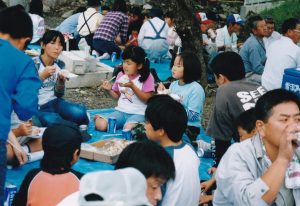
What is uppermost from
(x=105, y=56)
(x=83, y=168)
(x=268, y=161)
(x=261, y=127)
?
Result: (x=261, y=127)

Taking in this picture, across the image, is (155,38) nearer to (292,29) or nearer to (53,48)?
(292,29)

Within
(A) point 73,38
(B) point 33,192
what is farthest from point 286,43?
(A) point 73,38

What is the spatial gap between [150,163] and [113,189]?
89 centimetres

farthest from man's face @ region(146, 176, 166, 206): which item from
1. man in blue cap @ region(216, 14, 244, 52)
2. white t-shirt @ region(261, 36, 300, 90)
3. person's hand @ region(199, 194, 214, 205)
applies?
man in blue cap @ region(216, 14, 244, 52)

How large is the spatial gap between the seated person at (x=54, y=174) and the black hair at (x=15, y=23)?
2.97 ft

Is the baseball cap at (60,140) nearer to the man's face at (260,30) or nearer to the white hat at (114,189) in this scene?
the white hat at (114,189)

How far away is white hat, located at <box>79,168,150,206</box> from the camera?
6.88 feet

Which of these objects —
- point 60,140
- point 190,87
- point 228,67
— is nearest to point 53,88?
point 190,87

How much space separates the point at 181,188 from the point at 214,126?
2034mm

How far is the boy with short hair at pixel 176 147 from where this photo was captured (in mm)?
3717

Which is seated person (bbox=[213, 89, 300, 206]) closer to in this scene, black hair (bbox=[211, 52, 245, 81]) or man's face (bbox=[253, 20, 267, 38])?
black hair (bbox=[211, 52, 245, 81])

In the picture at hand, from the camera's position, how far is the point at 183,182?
373 cm

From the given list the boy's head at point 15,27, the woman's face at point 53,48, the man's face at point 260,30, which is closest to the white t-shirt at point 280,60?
the man's face at point 260,30

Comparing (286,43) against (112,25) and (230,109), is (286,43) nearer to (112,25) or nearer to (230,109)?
(230,109)
